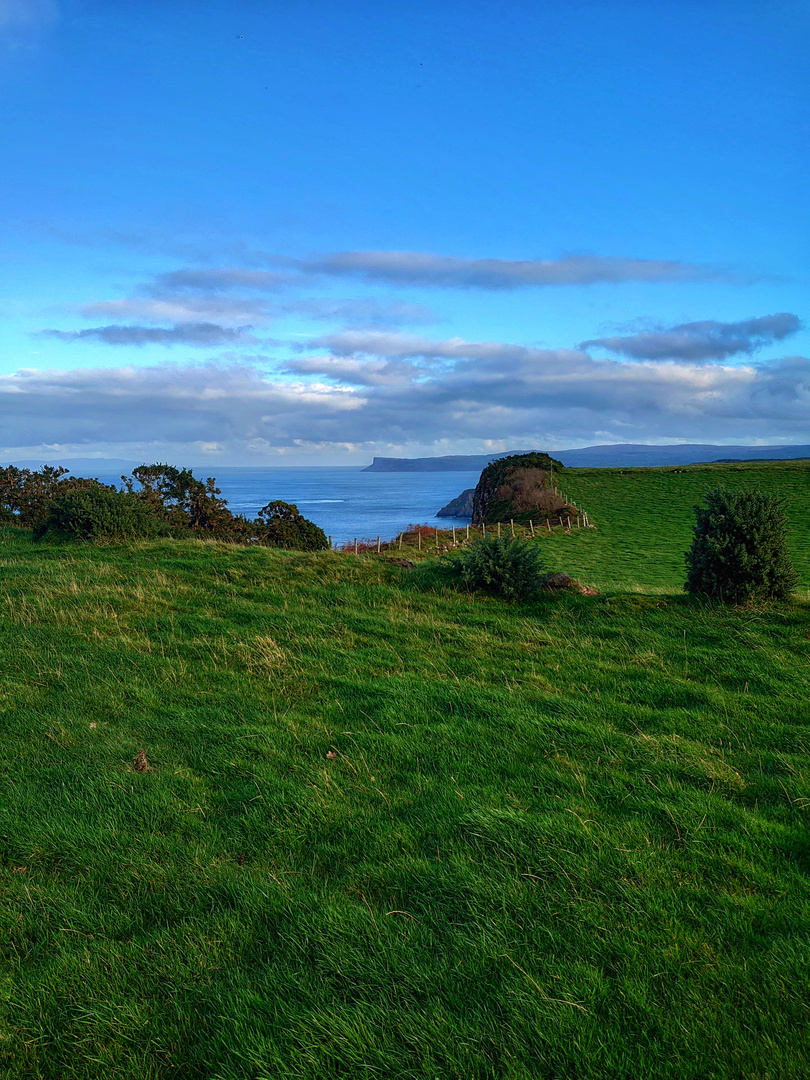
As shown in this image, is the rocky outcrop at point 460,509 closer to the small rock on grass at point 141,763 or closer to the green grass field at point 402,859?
the green grass field at point 402,859

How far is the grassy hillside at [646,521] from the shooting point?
27359 mm

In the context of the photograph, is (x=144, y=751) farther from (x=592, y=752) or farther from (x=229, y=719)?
(x=592, y=752)

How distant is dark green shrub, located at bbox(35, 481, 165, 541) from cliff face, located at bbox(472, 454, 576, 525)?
32.9m

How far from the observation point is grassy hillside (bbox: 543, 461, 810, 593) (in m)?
27.4

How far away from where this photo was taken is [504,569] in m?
12.3

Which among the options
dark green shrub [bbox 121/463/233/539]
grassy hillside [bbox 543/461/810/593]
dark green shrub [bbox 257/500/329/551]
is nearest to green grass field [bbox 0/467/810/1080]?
grassy hillside [bbox 543/461/810/593]

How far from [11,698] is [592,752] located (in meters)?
6.55

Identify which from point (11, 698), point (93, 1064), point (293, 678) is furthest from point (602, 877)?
point (11, 698)

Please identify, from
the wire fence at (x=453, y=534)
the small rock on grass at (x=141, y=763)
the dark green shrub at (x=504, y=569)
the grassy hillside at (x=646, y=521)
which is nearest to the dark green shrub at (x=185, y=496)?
the wire fence at (x=453, y=534)

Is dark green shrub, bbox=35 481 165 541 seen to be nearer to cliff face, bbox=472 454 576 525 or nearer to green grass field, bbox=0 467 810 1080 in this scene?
green grass field, bbox=0 467 810 1080

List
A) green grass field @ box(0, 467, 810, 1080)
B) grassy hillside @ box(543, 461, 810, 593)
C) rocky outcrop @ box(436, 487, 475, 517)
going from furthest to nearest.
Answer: rocky outcrop @ box(436, 487, 475, 517), grassy hillside @ box(543, 461, 810, 593), green grass field @ box(0, 467, 810, 1080)

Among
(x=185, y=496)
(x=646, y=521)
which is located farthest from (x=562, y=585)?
(x=646, y=521)

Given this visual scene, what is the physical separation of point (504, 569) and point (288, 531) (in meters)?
25.2

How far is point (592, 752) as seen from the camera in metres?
5.64
